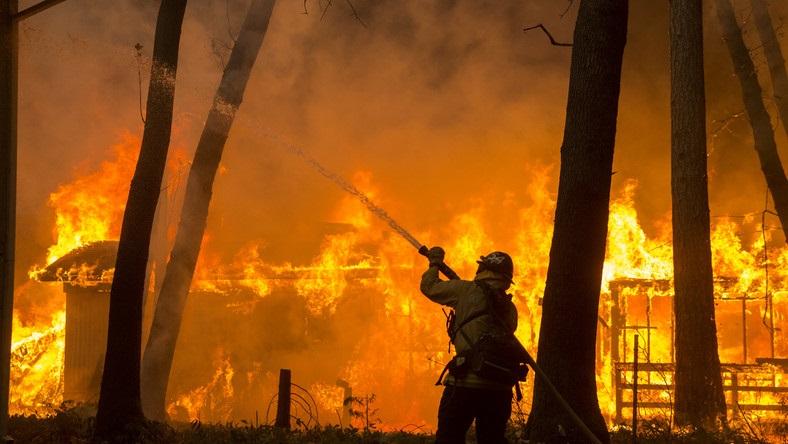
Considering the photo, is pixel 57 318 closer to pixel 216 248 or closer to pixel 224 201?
pixel 216 248

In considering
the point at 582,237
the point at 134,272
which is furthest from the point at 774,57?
the point at 134,272

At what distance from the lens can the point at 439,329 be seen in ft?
64.8

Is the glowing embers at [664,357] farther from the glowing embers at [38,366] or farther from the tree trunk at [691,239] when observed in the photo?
the glowing embers at [38,366]

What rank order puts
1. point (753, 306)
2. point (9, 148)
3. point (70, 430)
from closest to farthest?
point (9, 148)
point (70, 430)
point (753, 306)

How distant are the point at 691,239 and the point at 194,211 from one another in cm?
844

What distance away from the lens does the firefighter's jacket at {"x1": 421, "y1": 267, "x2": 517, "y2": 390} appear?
5371 millimetres

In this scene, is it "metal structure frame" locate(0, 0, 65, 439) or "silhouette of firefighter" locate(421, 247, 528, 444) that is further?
"metal structure frame" locate(0, 0, 65, 439)

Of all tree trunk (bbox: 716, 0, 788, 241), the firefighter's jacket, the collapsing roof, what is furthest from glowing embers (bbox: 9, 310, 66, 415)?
tree trunk (bbox: 716, 0, 788, 241)

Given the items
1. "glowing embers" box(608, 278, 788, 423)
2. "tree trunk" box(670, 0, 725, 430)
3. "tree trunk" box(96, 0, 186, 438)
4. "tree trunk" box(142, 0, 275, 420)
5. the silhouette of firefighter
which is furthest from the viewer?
"glowing embers" box(608, 278, 788, 423)

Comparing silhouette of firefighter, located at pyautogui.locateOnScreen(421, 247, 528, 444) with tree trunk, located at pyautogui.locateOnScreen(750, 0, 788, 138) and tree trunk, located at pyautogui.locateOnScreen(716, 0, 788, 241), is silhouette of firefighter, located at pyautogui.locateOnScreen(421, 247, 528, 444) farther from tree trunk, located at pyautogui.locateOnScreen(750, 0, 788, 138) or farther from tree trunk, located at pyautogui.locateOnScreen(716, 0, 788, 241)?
tree trunk, located at pyautogui.locateOnScreen(750, 0, 788, 138)

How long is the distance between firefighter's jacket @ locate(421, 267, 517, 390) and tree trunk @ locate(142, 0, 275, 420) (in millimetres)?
8381

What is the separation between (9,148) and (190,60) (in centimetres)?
2095

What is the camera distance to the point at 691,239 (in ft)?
30.9

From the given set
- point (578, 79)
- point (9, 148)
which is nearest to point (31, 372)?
point (9, 148)
